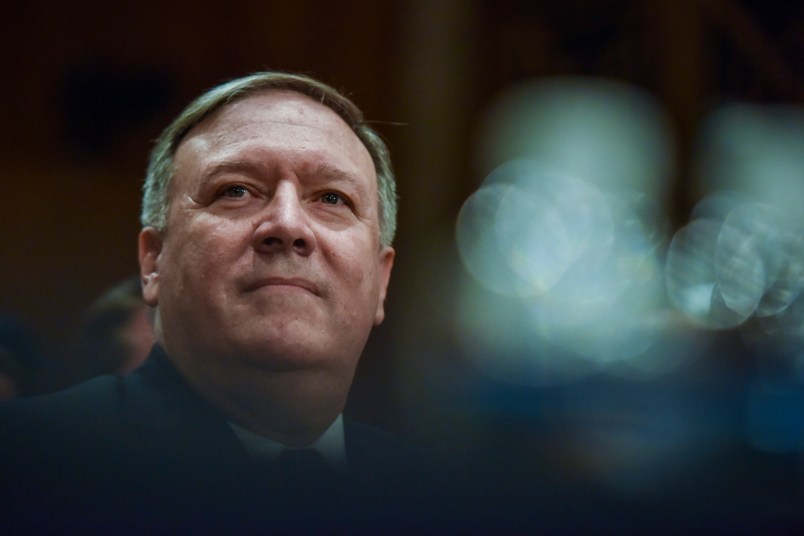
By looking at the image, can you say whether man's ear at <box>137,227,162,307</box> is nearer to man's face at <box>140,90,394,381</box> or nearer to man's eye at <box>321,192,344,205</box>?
man's face at <box>140,90,394,381</box>

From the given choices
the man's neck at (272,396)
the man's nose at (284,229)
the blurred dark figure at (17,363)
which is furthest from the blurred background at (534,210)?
the man's nose at (284,229)

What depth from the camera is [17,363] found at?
2.60 feet

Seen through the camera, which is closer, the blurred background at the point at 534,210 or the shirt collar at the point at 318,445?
the shirt collar at the point at 318,445

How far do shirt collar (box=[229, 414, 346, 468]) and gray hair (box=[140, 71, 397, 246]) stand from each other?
18cm

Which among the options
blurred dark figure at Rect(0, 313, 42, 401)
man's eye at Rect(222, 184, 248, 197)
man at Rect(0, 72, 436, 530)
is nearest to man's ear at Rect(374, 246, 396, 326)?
man at Rect(0, 72, 436, 530)

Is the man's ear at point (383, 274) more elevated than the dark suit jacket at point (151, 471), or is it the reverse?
the man's ear at point (383, 274)

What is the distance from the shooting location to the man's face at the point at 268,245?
73 cm

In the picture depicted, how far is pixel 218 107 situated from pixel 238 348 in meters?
0.21

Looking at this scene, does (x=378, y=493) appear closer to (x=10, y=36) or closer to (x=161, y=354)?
(x=161, y=354)

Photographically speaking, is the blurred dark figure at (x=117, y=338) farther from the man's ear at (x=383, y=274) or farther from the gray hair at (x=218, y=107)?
the man's ear at (x=383, y=274)

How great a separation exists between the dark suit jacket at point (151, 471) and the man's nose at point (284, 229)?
0.47 feet

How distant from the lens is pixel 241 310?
2.38 ft

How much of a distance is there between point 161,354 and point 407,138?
77 cm

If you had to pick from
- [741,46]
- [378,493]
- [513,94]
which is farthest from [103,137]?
[741,46]
